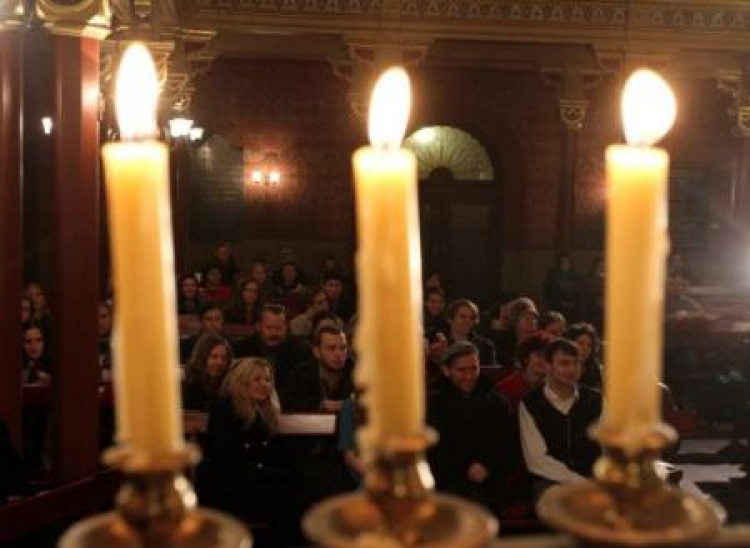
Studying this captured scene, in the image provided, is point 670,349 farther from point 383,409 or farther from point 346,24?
point 383,409

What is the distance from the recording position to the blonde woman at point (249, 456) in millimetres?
4938

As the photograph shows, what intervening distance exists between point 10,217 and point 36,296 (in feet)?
12.5

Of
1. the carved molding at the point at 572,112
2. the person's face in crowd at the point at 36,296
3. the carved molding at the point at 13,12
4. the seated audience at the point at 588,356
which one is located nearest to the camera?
the carved molding at the point at 13,12

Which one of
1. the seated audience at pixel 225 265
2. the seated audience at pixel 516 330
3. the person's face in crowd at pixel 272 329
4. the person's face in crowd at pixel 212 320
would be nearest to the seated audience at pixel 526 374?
the seated audience at pixel 516 330

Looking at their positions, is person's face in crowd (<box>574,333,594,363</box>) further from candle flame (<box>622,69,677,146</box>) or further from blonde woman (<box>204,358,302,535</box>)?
candle flame (<box>622,69,677,146</box>)

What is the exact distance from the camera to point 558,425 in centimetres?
501

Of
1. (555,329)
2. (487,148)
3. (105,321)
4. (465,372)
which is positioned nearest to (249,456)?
(465,372)

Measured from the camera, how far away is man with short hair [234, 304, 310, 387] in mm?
6895

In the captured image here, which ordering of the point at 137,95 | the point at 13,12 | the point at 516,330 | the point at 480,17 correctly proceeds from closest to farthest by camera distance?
the point at 137,95 < the point at 13,12 < the point at 516,330 < the point at 480,17

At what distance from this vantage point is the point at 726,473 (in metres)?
7.59

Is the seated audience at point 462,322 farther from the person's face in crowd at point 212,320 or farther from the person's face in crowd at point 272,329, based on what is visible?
the person's face in crowd at point 212,320

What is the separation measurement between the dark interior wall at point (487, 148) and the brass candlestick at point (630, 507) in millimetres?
15792

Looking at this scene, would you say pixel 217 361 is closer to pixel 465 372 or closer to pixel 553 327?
pixel 465 372

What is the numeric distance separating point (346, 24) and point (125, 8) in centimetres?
466
